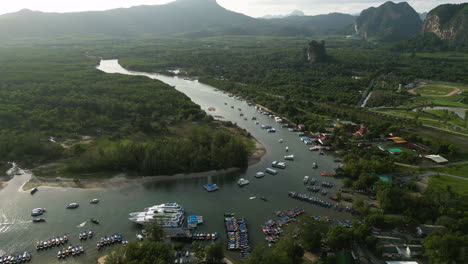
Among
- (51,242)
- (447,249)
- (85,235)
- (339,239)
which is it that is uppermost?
(447,249)

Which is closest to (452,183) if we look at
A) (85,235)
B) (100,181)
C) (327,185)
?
(327,185)

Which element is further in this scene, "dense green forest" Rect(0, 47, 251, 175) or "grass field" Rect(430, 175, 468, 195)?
"dense green forest" Rect(0, 47, 251, 175)

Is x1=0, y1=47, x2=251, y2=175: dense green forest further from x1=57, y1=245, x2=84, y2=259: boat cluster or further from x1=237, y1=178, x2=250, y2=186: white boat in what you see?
x1=57, y1=245, x2=84, y2=259: boat cluster

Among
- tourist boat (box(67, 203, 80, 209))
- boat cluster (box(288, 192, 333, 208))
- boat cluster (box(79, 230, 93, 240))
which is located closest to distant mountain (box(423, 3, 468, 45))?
boat cluster (box(288, 192, 333, 208))

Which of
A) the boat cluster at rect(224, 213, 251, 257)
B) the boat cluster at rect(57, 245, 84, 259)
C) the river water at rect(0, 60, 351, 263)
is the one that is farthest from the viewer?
the river water at rect(0, 60, 351, 263)

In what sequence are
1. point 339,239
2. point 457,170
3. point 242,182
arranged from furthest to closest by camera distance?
point 457,170
point 242,182
point 339,239

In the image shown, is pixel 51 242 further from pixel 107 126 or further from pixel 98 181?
pixel 107 126

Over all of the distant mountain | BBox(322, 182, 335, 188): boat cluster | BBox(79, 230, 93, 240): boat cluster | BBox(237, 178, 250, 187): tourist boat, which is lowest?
BBox(79, 230, 93, 240): boat cluster
